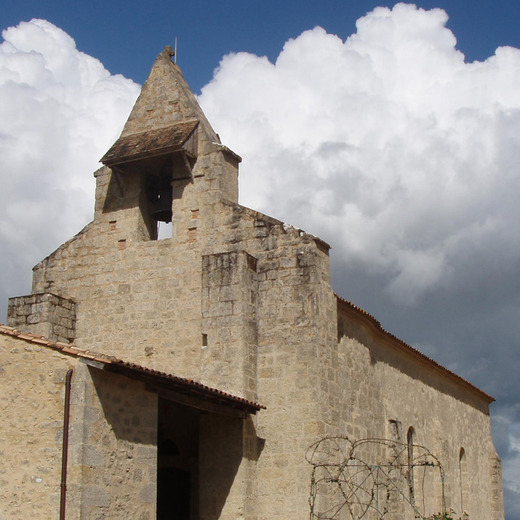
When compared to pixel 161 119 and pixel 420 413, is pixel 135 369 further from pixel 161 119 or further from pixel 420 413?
pixel 420 413

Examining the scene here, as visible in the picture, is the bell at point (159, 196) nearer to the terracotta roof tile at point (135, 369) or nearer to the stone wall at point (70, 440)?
the terracotta roof tile at point (135, 369)

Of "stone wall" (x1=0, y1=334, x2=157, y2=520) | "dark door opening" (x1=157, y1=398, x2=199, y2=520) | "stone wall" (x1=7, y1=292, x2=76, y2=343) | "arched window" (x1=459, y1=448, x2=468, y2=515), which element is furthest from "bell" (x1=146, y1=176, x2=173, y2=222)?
"arched window" (x1=459, y1=448, x2=468, y2=515)

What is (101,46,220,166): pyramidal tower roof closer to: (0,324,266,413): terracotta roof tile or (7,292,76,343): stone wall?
(7,292,76,343): stone wall

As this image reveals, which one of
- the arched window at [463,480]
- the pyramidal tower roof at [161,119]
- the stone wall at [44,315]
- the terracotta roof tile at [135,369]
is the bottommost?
the arched window at [463,480]

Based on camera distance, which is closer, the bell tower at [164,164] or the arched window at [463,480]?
the bell tower at [164,164]

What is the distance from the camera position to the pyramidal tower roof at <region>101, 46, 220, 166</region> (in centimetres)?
1691

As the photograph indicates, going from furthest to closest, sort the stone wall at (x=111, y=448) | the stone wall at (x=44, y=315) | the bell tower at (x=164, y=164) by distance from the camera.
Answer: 1. the bell tower at (x=164, y=164)
2. the stone wall at (x=44, y=315)
3. the stone wall at (x=111, y=448)

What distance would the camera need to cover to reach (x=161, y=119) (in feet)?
58.2

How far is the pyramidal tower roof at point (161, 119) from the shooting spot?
1691cm

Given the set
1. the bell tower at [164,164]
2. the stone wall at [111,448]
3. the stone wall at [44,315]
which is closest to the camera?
the stone wall at [111,448]

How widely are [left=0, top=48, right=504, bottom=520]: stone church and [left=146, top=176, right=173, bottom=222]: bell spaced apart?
5 cm

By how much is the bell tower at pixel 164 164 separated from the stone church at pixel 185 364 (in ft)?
0.12

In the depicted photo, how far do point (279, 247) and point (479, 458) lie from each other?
14.9 m

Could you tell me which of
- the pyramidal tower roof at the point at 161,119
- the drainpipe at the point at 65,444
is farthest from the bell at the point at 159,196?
the drainpipe at the point at 65,444
